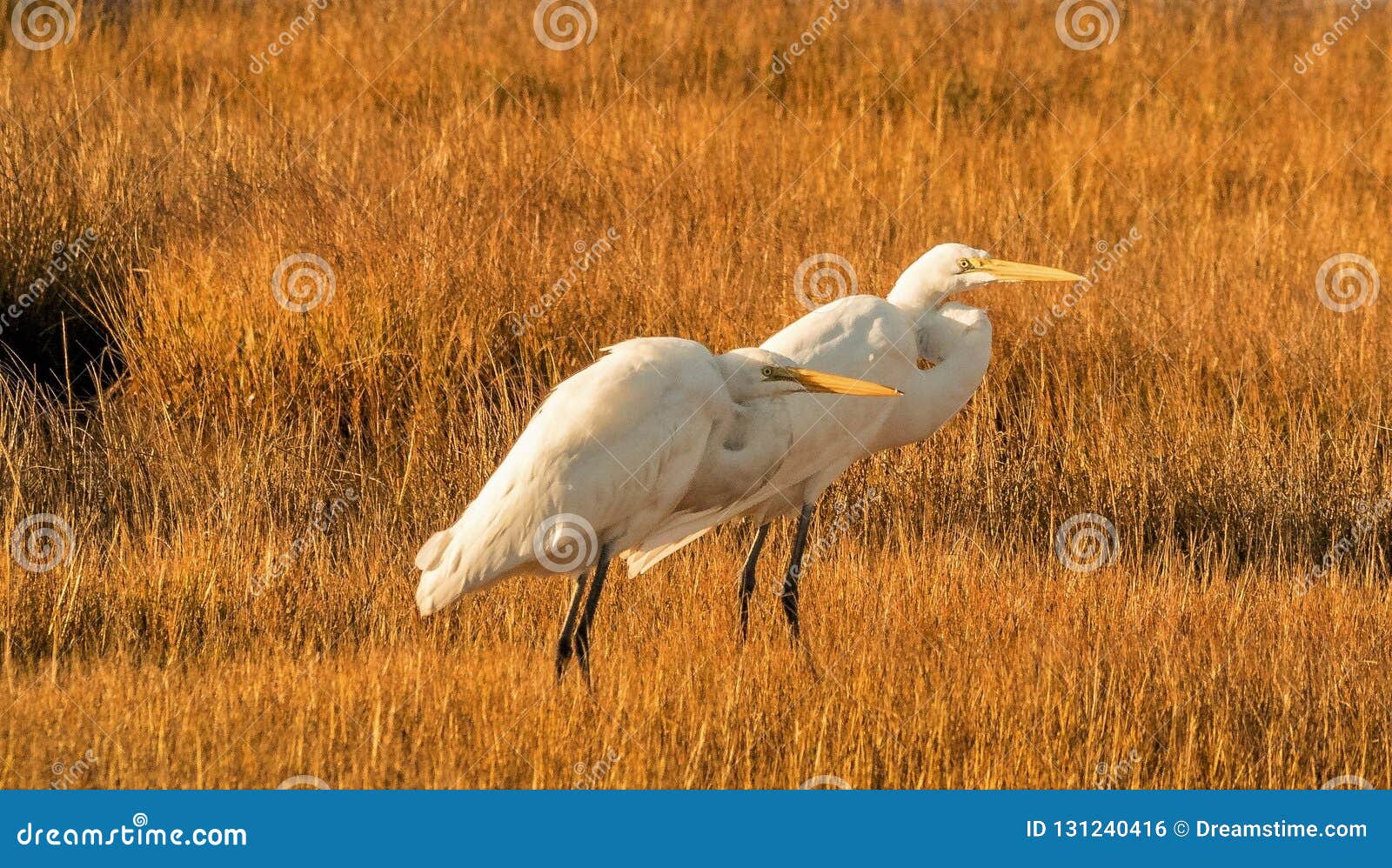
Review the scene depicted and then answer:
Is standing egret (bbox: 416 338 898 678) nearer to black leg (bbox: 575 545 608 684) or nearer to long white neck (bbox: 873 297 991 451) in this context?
black leg (bbox: 575 545 608 684)

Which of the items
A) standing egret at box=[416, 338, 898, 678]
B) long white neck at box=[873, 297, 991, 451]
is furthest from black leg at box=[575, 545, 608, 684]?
long white neck at box=[873, 297, 991, 451]

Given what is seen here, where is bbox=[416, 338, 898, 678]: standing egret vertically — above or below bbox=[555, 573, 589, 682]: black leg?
above

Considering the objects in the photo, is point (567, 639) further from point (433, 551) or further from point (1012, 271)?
point (1012, 271)

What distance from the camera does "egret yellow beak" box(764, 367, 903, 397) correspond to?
4.71m

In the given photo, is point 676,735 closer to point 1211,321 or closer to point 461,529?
point 461,529

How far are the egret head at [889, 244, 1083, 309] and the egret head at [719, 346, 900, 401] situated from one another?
793mm

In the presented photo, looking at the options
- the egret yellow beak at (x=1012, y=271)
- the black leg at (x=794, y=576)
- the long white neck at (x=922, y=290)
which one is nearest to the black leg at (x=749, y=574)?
the black leg at (x=794, y=576)

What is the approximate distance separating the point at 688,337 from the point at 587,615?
3.20m

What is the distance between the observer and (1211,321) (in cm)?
820

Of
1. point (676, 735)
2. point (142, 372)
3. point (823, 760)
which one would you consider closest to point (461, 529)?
point (676, 735)

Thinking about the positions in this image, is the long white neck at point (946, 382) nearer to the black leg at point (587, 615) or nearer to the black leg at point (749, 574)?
the black leg at point (749, 574)

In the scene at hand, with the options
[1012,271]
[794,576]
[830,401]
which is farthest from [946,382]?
[794,576]

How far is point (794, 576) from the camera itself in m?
5.52

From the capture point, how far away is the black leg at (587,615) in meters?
4.76
